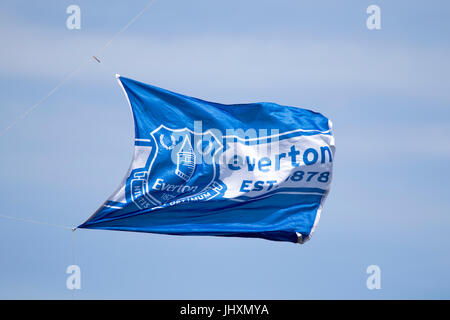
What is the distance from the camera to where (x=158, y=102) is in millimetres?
84125

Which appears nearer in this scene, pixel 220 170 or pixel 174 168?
pixel 174 168

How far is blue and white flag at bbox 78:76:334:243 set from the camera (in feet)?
272

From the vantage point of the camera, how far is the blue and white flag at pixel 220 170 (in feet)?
272

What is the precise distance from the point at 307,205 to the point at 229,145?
4.11 meters

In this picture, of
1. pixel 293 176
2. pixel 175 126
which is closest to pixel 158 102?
pixel 175 126

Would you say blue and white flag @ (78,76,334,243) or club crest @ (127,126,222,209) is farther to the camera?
blue and white flag @ (78,76,334,243)

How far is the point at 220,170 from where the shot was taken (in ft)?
277

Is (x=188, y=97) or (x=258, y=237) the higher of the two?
(x=188, y=97)

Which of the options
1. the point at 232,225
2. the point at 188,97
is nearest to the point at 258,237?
the point at 232,225

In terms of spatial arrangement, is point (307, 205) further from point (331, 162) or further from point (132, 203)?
point (132, 203)

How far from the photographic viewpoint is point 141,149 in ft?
272

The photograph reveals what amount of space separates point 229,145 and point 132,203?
5.25 metres

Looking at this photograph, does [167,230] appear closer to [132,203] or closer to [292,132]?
[132,203]

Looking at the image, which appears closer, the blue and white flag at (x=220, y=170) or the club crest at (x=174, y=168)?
the club crest at (x=174, y=168)
